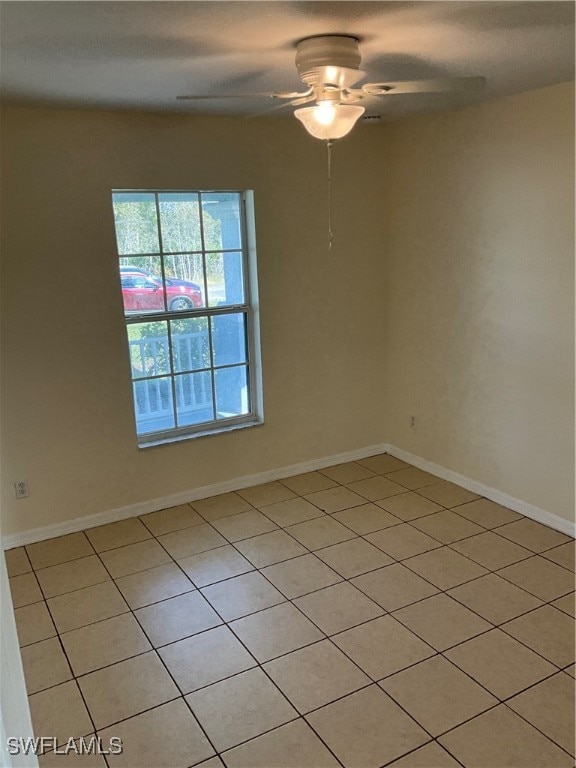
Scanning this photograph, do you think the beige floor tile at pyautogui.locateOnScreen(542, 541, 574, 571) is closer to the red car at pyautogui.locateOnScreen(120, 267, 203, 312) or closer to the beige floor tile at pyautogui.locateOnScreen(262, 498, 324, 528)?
the beige floor tile at pyautogui.locateOnScreen(262, 498, 324, 528)

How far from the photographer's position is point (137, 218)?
142 inches

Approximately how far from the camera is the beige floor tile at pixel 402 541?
3.31 m

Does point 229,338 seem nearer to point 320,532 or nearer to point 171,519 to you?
point 171,519

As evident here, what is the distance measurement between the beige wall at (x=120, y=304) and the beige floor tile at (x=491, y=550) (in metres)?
1.38

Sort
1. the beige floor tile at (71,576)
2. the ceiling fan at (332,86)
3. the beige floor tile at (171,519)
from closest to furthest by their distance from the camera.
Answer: the ceiling fan at (332,86), the beige floor tile at (71,576), the beige floor tile at (171,519)

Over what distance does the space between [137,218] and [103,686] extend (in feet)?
8.10

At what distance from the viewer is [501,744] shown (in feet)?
6.85

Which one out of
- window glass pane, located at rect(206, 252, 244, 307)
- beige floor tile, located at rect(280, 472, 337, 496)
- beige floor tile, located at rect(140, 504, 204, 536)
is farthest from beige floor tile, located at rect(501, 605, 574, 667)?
window glass pane, located at rect(206, 252, 244, 307)

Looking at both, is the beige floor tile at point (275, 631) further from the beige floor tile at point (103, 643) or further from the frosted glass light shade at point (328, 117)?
the frosted glass light shade at point (328, 117)

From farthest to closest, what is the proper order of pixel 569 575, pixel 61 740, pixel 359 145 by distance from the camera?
pixel 359 145, pixel 569 575, pixel 61 740

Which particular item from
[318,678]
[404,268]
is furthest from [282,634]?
[404,268]

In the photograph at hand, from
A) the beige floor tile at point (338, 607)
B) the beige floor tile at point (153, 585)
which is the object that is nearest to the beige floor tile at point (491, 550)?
the beige floor tile at point (338, 607)

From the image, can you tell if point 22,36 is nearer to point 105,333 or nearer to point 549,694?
point 105,333

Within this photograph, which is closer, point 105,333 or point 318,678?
point 318,678
